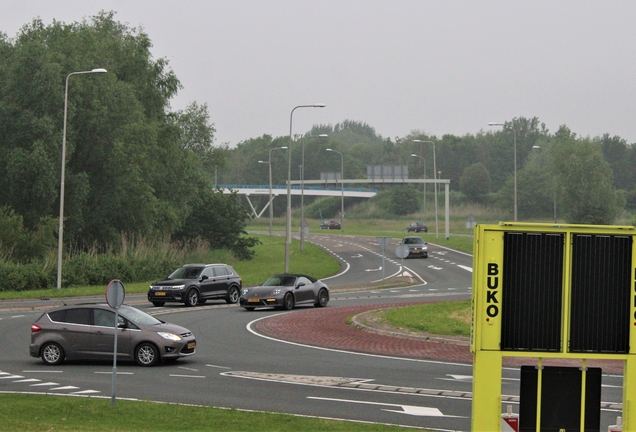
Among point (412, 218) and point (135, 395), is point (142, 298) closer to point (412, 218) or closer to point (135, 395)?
point (135, 395)

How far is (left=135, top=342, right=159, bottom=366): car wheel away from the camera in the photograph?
20.1 metres

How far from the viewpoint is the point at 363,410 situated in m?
14.4

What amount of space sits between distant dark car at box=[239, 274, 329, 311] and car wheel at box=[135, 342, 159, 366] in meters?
14.7

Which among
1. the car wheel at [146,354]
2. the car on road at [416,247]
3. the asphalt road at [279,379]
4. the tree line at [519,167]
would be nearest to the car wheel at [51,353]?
the asphalt road at [279,379]

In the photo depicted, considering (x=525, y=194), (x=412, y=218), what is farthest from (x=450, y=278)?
(x=412, y=218)

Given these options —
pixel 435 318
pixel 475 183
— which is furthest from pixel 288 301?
pixel 475 183

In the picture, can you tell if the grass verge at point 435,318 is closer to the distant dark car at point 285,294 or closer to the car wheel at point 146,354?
the distant dark car at point 285,294

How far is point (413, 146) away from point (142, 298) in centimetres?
14679

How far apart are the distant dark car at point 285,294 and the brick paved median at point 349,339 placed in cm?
171

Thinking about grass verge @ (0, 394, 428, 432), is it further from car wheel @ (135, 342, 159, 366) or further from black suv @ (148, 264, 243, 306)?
black suv @ (148, 264, 243, 306)

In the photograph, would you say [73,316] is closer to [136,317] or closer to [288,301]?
[136,317]

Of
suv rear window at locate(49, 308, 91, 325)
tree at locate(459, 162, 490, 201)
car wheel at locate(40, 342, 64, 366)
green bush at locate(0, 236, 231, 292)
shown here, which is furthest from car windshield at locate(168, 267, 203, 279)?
tree at locate(459, 162, 490, 201)

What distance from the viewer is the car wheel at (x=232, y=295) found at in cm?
3911

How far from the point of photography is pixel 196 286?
37219 millimetres
